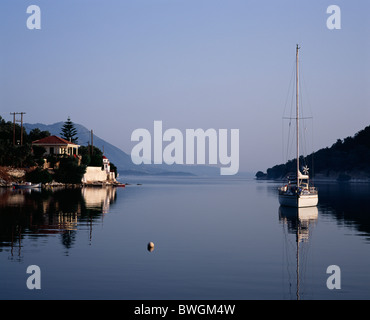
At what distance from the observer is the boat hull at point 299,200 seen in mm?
62500

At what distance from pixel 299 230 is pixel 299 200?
804 inches

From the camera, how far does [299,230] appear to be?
4250cm

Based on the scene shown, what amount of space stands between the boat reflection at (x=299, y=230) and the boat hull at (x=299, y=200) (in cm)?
55

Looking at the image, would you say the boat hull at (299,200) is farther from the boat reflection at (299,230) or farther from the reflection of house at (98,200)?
the reflection of house at (98,200)

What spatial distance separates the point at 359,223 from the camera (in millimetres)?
49000

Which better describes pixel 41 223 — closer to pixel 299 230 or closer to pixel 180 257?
pixel 180 257

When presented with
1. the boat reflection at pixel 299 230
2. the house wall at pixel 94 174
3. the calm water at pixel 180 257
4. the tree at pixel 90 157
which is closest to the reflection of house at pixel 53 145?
the tree at pixel 90 157

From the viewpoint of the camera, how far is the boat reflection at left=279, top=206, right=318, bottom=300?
2569cm

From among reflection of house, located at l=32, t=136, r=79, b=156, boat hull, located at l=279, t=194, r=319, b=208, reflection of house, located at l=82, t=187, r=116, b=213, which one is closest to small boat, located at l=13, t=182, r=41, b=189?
reflection of house, located at l=32, t=136, r=79, b=156

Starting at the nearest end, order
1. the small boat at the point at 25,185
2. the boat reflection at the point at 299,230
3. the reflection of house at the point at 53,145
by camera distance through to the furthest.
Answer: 1. the boat reflection at the point at 299,230
2. the small boat at the point at 25,185
3. the reflection of house at the point at 53,145

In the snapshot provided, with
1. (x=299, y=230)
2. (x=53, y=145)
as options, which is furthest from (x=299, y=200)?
(x=53, y=145)
